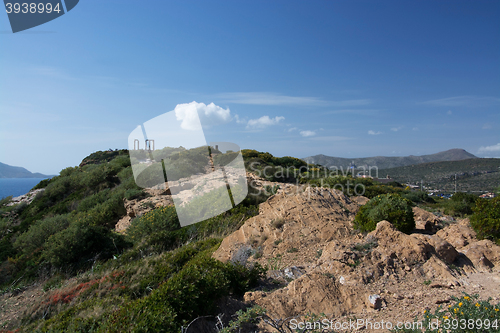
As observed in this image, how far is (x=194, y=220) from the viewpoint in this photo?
9.56 m

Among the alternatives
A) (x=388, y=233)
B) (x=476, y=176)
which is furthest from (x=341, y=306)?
(x=476, y=176)

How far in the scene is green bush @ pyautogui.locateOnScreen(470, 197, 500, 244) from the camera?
5953 mm

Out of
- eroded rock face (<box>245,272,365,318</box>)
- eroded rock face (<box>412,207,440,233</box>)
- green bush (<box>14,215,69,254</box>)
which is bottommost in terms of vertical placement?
green bush (<box>14,215,69,254</box>)

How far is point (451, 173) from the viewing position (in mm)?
37031

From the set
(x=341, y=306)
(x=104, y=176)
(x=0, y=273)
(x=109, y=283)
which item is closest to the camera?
(x=341, y=306)

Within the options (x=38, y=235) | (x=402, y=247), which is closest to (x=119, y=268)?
(x=38, y=235)

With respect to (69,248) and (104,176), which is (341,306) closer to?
(69,248)

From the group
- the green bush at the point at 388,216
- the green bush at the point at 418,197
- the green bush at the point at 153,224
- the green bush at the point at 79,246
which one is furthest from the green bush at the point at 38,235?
the green bush at the point at 418,197

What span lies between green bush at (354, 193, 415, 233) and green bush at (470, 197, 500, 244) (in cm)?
134

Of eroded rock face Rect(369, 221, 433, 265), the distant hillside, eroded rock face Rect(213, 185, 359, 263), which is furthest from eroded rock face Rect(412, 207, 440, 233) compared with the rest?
the distant hillside

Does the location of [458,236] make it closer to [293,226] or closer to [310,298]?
[293,226]

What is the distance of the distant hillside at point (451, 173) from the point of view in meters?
29.2

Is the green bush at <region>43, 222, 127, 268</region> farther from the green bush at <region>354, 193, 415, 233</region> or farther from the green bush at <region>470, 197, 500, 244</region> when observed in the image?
the green bush at <region>470, 197, 500, 244</region>

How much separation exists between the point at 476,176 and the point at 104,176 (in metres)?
39.7
